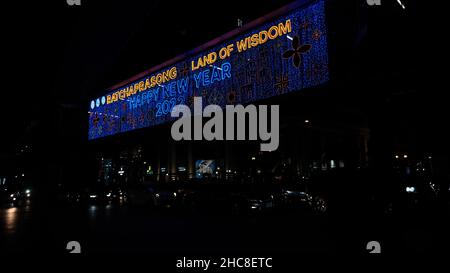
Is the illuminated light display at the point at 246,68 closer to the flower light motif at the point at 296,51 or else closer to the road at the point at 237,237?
the flower light motif at the point at 296,51

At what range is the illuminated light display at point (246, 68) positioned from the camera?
11.4 m

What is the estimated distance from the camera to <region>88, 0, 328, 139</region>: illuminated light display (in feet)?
37.4

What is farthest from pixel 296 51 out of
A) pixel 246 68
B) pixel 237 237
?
pixel 237 237

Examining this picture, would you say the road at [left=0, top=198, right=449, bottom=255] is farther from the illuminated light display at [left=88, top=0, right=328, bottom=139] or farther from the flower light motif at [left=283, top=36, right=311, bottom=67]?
the flower light motif at [left=283, top=36, right=311, bottom=67]

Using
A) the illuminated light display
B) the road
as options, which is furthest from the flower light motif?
the road

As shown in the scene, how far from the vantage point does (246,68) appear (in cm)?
1331

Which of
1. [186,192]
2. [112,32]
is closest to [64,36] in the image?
[112,32]

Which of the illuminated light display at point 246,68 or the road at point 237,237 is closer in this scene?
the road at point 237,237

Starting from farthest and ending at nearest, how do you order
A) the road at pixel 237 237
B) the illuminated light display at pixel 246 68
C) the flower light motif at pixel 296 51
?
the flower light motif at pixel 296 51, the illuminated light display at pixel 246 68, the road at pixel 237 237

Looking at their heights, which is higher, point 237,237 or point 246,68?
point 246,68

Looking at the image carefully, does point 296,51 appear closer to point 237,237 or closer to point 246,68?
point 246,68

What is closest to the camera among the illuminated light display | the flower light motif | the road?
the road

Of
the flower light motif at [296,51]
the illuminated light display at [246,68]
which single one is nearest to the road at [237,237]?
the illuminated light display at [246,68]

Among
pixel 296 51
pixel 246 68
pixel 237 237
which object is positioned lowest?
pixel 237 237
